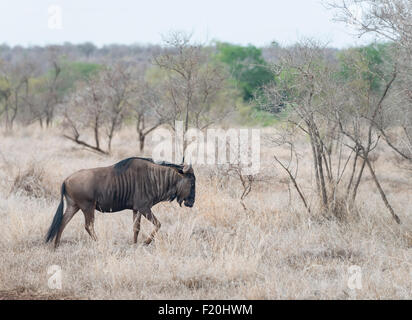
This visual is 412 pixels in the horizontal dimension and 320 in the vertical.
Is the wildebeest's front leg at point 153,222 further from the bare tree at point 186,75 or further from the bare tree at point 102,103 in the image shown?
the bare tree at point 102,103

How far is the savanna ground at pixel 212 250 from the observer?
475 centimetres

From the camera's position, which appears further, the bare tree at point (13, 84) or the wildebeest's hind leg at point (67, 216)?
the bare tree at point (13, 84)

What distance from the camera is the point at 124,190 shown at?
636 cm

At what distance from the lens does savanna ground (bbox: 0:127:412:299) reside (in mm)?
4750

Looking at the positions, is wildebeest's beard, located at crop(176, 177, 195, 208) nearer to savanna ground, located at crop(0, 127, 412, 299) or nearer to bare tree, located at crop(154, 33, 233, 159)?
savanna ground, located at crop(0, 127, 412, 299)

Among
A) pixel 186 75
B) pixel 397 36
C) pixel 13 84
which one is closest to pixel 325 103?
pixel 397 36

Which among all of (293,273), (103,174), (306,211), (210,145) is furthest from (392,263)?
(210,145)

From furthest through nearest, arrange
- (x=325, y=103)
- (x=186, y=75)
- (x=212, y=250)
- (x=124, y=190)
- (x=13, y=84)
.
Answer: (x=13, y=84), (x=186, y=75), (x=325, y=103), (x=124, y=190), (x=212, y=250)

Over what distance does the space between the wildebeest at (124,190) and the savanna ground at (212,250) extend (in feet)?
0.98

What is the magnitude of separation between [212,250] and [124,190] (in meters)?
1.31

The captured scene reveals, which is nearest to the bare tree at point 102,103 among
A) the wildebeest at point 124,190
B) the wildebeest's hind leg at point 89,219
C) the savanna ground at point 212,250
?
the savanna ground at point 212,250

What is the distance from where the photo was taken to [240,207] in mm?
7559

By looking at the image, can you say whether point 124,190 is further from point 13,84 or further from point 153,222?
point 13,84
